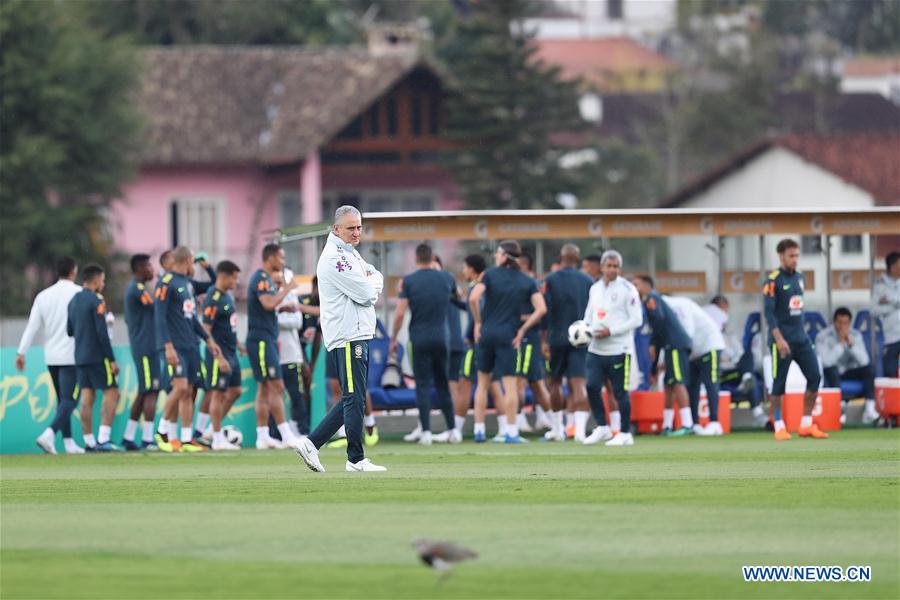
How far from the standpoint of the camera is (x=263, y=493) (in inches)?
521

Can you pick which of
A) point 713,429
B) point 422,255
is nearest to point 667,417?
point 713,429

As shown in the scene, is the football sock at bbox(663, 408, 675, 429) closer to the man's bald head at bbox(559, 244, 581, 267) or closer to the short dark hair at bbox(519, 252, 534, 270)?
the man's bald head at bbox(559, 244, 581, 267)

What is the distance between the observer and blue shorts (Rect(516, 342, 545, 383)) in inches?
827

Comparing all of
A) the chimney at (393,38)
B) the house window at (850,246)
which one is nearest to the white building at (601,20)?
the chimney at (393,38)

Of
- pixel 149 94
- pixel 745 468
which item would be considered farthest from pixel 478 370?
pixel 149 94

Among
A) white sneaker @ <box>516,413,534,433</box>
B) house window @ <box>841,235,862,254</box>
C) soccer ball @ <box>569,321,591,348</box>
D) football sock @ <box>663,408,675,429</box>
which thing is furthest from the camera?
house window @ <box>841,235,862,254</box>

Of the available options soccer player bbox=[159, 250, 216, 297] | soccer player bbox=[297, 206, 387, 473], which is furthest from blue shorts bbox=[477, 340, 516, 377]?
soccer player bbox=[297, 206, 387, 473]

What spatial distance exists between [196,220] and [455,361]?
37.4 m

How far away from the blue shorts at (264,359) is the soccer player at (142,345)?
3.62ft

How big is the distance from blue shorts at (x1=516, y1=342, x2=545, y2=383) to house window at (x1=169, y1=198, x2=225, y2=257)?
3790 cm

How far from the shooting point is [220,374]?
20.3 meters

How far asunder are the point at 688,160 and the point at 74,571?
2949 inches

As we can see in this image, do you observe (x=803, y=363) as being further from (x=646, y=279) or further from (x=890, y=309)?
(x=890, y=309)

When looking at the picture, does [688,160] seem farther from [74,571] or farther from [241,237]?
[74,571]
